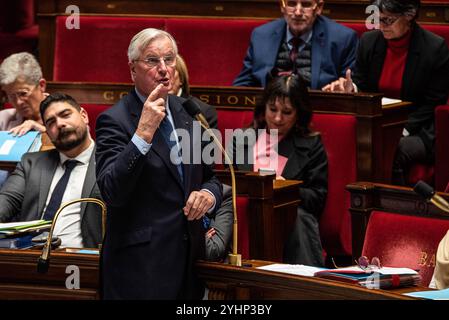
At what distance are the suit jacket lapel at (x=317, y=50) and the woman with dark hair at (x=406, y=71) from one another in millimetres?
93

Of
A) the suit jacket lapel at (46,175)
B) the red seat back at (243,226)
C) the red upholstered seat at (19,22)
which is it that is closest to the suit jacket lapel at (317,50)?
the red seat back at (243,226)

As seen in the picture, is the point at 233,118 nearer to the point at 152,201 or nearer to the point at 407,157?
the point at 407,157

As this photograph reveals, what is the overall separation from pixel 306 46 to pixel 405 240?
0.90 metres

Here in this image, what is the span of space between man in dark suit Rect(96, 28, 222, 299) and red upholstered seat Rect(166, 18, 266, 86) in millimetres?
1374

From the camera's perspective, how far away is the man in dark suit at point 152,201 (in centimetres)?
147

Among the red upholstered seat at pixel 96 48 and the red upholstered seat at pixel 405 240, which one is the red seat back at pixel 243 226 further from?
the red upholstered seat at pixel 96 48

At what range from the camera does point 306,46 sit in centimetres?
251

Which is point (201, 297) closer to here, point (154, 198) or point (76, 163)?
point (154, 198)

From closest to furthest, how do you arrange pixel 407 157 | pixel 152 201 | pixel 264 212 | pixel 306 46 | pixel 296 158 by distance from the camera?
pixel 152 201, pixel 264 212, pixel 296 158, pixel 407 157, pixel 306 46

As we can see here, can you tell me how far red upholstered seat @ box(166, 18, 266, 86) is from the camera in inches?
113

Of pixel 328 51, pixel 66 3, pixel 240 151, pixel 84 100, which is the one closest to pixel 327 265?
pixel 240 151

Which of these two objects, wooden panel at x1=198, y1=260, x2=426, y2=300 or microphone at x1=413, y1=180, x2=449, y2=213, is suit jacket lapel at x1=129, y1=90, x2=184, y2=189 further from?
microphone at x1=413, y1=180, x2=449, y2=213

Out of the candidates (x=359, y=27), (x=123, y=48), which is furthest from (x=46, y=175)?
(x=359, y=27)
